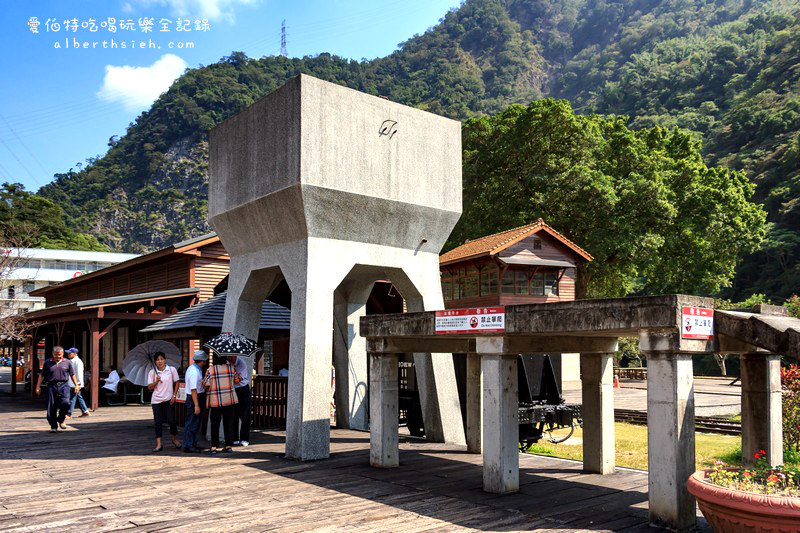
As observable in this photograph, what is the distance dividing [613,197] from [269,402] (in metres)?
26.6

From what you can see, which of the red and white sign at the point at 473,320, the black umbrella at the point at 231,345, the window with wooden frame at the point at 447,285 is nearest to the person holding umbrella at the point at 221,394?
the black umbrella at the point at 231,345

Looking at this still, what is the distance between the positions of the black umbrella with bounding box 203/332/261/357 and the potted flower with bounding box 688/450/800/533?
801 centimetres

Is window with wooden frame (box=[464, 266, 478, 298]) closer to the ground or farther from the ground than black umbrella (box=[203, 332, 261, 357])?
farther from the ground

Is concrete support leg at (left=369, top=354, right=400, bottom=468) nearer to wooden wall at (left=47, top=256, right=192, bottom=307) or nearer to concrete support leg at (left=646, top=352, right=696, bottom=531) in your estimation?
concrete support leg at (left=646, top=352, right=696, bottom=531)

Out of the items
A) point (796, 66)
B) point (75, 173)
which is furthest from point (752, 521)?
point (75, 173)

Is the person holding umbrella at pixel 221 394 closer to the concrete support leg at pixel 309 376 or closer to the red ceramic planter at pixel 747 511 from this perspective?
the concrete support leg at pixel 309 376

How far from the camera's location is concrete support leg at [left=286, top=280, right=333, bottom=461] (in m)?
11.5

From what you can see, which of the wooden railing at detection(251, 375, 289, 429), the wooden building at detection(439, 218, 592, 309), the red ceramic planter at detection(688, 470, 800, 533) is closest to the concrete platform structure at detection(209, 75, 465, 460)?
the wooden railing at detection(251, 375, 289, 429)

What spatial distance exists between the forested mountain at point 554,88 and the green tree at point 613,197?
59.1 feet

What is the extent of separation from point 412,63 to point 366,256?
14422 cm

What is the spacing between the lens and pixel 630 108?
91.8 metres

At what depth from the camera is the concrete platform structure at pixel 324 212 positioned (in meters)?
11.6

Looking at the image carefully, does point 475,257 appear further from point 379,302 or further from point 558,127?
point 379,302

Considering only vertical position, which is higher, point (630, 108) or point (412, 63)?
point (412, 63)
